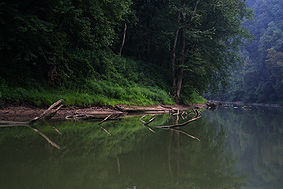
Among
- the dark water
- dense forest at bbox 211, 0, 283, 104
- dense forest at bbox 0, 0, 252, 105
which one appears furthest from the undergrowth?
dense forest at bbox 211, 0, 283, 104

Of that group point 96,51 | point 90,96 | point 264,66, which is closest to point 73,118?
point 90,96

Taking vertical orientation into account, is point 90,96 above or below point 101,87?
below

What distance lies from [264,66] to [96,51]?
46.5 m

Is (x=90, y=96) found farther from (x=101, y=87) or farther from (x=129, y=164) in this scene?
(x=129, y=164)

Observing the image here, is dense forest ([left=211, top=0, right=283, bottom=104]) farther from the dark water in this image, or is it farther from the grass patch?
the dark water

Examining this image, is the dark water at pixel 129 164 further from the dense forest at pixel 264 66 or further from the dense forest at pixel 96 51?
the dense forest at pixel 264 66

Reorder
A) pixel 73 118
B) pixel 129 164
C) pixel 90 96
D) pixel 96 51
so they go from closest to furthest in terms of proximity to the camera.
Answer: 1. pixel 129 164
2. pixel 73 118
3. pixel 90 96
4. pixel 96 51

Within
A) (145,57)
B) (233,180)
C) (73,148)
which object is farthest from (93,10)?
(145,57)

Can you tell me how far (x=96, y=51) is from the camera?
14.1 meters

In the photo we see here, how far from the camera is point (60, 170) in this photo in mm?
2363

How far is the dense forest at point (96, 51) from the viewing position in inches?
287

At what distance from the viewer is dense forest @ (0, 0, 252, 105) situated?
7.29 metres

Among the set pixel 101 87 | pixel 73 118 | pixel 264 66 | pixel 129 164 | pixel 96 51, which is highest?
pixel 264 66

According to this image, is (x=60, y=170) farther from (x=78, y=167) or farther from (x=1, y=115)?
(x=1, y=115)
